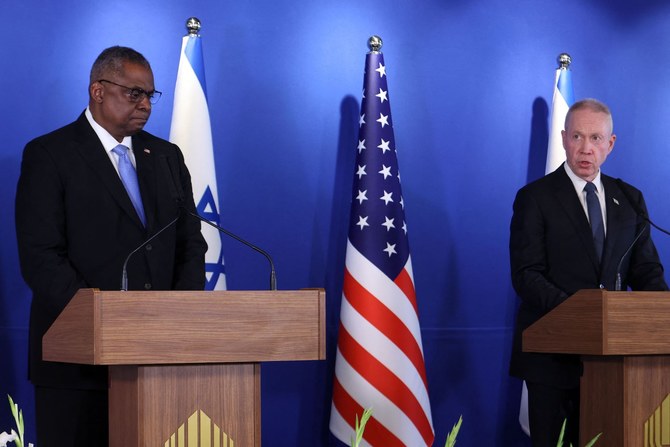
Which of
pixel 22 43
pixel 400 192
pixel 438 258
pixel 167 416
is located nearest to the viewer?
pixel 167 416

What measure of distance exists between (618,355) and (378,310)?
164 centimetres

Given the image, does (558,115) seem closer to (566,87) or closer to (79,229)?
(566,87)

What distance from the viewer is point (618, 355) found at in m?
3.32

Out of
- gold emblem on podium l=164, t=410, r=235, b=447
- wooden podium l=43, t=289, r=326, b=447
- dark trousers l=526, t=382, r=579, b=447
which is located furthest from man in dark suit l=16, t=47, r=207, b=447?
dark trousers l=526, t=382, r=579, b=447

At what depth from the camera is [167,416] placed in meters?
2.62

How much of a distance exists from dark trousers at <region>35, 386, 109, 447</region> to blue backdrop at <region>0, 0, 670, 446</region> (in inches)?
57.7

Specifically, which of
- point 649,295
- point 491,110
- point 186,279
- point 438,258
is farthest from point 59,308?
point 491,110

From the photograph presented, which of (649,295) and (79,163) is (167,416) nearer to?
(79,163)

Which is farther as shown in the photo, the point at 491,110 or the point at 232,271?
the point at 491,110

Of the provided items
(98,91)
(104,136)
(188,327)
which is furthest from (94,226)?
(188,327)

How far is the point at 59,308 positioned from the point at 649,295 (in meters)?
1.84

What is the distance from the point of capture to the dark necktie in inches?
149

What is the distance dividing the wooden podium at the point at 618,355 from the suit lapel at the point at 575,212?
44 centimetres

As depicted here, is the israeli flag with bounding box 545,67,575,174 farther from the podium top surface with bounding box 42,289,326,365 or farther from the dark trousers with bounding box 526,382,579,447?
the podium top surface with bounding box 42,289,326,365
